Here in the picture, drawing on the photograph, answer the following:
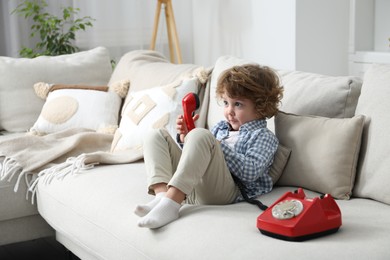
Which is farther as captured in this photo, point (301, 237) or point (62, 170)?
point (62, 170)

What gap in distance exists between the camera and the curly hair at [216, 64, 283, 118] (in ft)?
6.98

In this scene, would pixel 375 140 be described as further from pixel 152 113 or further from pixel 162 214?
pixel 152 113

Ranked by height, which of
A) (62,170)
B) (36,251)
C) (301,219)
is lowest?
(36,251)

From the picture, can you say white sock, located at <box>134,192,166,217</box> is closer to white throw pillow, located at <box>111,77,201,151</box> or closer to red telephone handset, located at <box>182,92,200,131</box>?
red telephone handset, located at <box>182,92,200,131</box>

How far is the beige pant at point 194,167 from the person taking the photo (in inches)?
75.8

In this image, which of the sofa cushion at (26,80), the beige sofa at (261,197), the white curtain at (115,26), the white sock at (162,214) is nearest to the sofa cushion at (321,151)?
the beige sofa at (261,197)

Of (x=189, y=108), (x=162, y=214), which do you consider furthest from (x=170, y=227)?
(x=189, y=108)

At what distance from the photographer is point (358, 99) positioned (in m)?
2.18

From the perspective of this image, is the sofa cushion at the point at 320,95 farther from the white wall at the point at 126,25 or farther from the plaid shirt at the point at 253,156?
the white wall at the point at 126,25

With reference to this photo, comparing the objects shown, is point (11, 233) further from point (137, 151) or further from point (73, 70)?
point (73, 70)

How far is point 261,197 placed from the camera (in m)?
2.10

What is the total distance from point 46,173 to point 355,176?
118 centimetres

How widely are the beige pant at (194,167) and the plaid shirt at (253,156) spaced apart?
0.05 meters

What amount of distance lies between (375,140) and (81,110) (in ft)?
5.06
